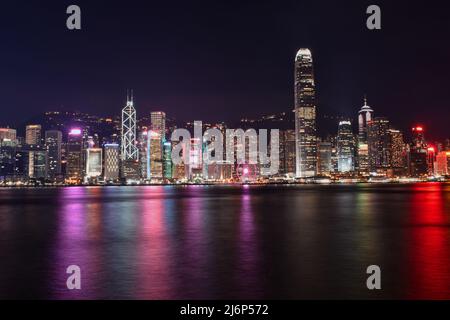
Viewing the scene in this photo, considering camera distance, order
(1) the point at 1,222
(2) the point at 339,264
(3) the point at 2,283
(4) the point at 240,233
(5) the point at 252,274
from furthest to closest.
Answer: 1. (1) the point at 1,222
2. (4) the point at 240,233
3. (2) the point at 339,264
4. (5) the point at 252,274
5. (3) the point at 2,283

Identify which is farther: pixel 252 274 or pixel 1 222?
pixel 1 222

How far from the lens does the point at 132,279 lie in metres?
20.0

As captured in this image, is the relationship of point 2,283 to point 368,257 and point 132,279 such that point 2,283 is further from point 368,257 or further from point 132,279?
point 368,257

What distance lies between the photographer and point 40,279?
20.3 m

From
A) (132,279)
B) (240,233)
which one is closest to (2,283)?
(132,279)

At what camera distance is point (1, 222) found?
156 feet

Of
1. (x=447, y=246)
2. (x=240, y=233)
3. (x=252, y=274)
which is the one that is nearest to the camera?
(x=252, y=274)
